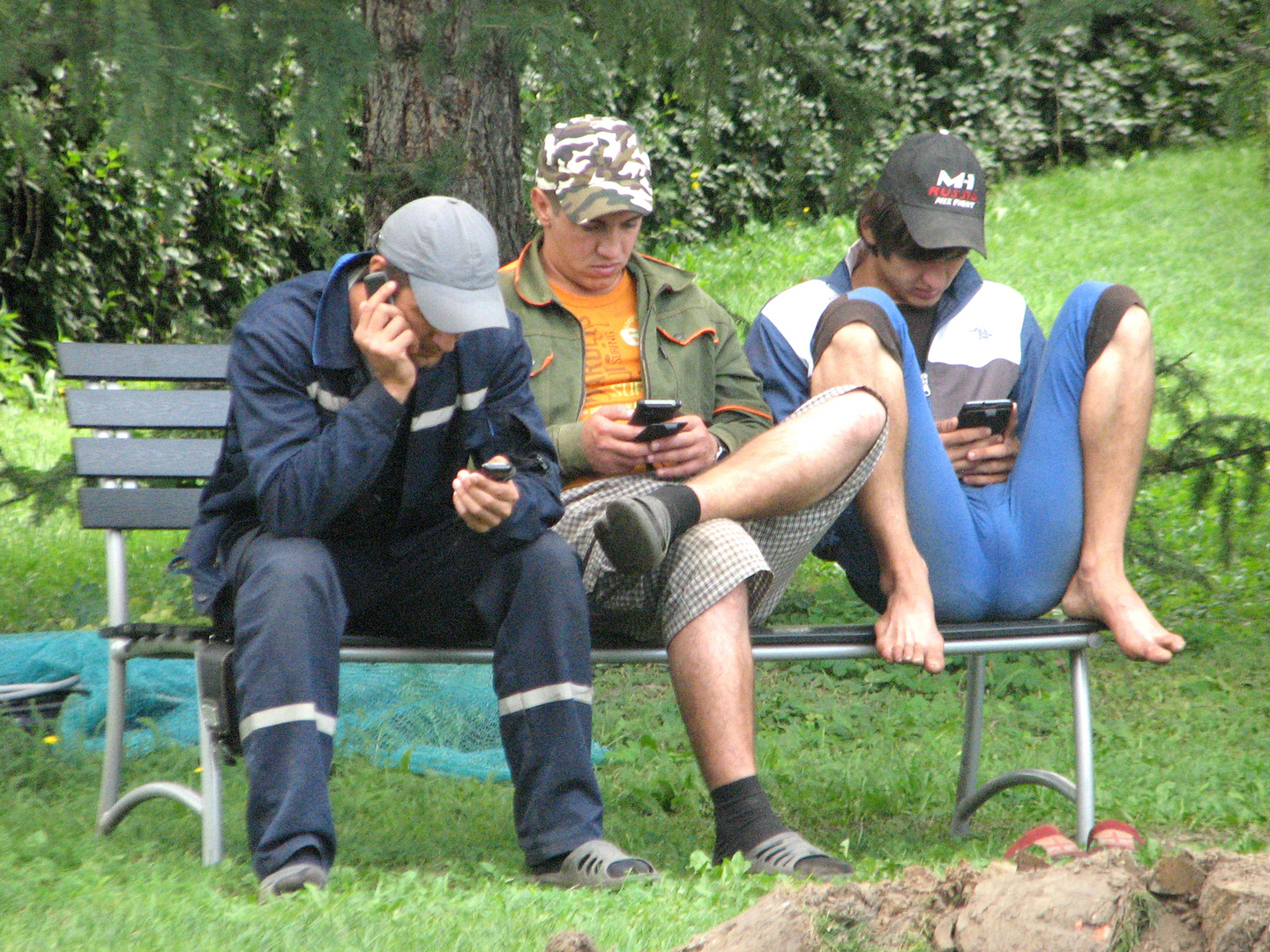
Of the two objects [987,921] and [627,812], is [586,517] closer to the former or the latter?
[627,812]

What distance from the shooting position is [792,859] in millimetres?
2781

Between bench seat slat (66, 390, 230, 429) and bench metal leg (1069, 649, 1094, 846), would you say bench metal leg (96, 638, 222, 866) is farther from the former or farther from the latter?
bench metal leg (1069, 649, 1094, 846)

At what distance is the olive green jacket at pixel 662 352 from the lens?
3.54 metres

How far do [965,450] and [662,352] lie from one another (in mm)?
754

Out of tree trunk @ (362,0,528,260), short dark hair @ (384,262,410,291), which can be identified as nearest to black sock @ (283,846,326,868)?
short dark hair @ (384,262,410,291)

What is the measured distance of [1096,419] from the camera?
3.31 metres

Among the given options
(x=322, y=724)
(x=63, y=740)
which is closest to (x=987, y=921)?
(x=322, y=724)

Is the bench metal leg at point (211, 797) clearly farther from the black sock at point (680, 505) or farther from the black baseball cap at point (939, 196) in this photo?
the black baseball cap at point (939, 196)

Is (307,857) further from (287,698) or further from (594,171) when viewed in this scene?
(594,171)

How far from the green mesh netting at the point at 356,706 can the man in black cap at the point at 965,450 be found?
128 centimetres

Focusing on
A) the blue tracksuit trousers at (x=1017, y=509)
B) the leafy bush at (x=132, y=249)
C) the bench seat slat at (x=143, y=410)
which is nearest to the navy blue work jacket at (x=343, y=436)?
the bench seat slat at (x=143, y=410)

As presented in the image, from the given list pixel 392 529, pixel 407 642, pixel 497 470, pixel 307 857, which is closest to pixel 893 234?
pixel 497 470

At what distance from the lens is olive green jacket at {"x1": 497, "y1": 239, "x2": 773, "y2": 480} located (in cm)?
354

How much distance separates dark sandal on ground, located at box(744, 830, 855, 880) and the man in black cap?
18.6 inches
